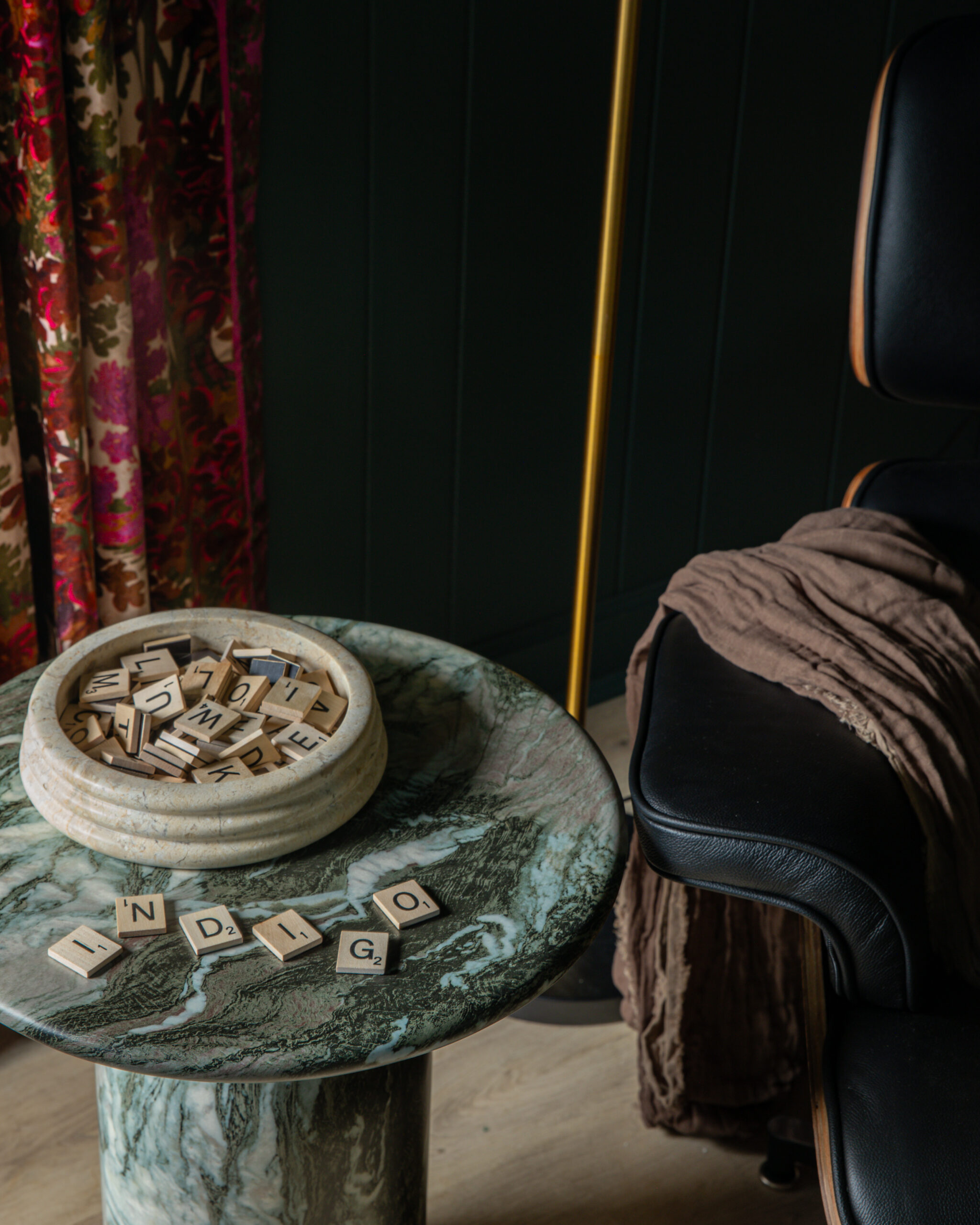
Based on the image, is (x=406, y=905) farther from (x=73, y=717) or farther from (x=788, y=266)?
(x=788, y=266)

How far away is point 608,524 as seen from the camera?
2035 mm

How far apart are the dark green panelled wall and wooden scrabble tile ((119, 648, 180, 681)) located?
0.71m

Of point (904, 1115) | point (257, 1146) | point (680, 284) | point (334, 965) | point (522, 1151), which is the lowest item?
point (522, 1151)

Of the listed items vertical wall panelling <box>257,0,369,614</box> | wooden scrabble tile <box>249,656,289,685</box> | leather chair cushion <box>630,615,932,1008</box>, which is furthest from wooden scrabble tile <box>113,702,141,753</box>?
vertical wall panelling <box>257,0,369,614</box>

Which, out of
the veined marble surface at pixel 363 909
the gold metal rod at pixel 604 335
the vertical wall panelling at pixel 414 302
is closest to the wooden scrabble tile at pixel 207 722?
the veined marble surface at pixel 363 909

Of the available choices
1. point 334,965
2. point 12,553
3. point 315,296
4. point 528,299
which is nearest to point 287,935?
point 334,965

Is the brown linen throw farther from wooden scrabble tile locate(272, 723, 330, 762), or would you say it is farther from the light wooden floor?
wooden scrabble tile locate(272, 723, 330, 762)

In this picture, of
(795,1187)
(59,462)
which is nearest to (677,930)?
(795,1187)

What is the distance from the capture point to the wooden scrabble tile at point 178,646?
0.97 metres

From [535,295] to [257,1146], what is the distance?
1.30 metres

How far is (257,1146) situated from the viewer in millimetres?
870

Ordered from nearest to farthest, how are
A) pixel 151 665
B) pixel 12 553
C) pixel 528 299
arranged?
pixel 151 665
pixel 12 553
pixel 528 299

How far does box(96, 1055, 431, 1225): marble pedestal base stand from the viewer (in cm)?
86

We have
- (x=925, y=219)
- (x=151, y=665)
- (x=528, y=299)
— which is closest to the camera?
(x=151, y=665)
